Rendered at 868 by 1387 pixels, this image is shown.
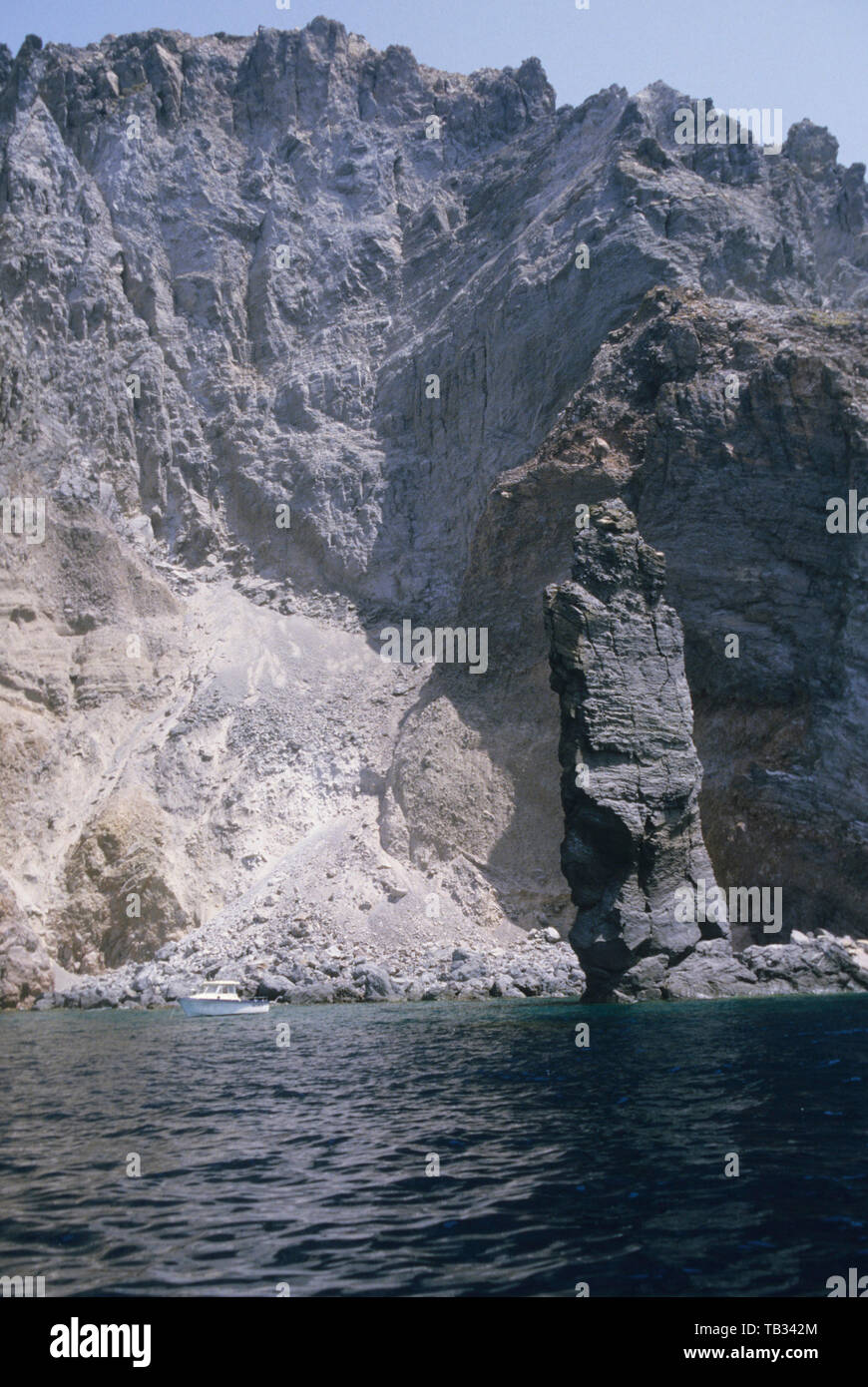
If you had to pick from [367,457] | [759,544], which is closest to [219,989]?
[759,544]

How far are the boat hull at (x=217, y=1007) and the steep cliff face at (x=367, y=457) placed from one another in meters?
10.7

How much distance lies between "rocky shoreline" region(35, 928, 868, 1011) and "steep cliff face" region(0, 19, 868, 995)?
8.68 feet

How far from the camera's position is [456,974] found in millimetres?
45531

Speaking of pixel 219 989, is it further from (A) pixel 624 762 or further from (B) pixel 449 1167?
(B) pixel 449 1167

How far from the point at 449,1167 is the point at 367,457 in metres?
73.9

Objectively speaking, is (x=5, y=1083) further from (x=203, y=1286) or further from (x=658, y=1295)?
(x=658, y=1295)

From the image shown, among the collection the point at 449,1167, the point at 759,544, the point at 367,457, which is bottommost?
the point at 449,1167

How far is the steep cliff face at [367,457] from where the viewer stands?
55.9 m

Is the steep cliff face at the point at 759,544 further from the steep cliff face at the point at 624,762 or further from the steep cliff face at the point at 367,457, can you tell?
the steep cliff face at the point at 624,762

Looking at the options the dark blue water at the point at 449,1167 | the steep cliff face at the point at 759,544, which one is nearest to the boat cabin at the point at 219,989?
the dark blue water at the point at 449,1167

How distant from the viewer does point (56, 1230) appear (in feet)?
37.6

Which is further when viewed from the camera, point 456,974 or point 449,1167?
point 456,974

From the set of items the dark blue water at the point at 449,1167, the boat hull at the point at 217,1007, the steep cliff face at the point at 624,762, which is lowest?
the boat hull at the point at 217,1007

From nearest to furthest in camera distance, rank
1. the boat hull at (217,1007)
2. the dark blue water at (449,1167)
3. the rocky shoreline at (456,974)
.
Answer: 1. the dark blue water at (449,1167)
2. the rocky shoreline at (456,974)
3. the boat hull at (217,1007)
